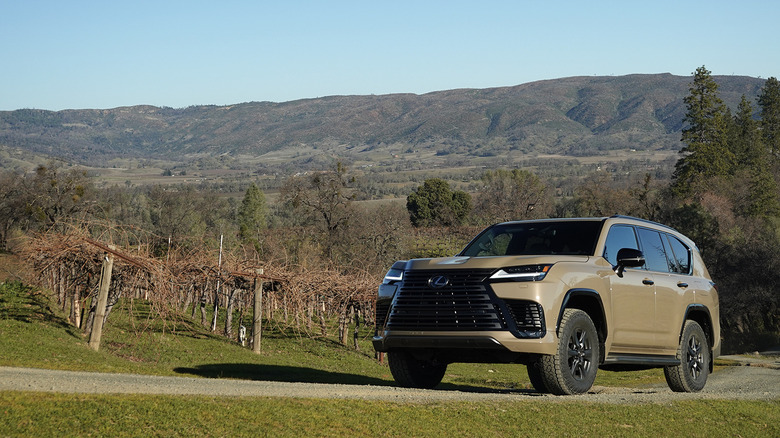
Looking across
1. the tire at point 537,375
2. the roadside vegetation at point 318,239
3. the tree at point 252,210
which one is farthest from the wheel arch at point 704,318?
the tree at point 252,210

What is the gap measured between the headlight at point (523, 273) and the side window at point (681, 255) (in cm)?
419

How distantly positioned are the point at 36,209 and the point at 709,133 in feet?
237

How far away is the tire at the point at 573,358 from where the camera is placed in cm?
1073

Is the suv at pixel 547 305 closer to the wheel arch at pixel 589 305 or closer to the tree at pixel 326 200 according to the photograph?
the wheel arch at pixel 589 305

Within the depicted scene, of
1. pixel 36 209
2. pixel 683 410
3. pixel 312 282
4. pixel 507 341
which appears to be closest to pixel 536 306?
pixel 507 341

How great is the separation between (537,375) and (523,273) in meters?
1.39

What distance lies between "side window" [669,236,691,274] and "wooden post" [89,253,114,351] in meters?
17.6

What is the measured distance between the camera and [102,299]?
26.0m

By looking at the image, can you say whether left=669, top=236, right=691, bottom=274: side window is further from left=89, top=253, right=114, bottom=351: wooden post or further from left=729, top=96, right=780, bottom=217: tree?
left=729, top=96, right=780, bottom=217: tree

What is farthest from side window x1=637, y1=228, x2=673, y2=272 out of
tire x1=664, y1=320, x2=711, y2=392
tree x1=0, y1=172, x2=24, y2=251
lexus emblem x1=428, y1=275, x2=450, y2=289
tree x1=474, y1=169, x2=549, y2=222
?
tree x1=0, y1=172, x2=24, y2=251

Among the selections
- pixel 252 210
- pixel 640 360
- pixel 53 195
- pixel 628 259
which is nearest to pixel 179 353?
pixel 640 360

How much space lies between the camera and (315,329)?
47.8 m

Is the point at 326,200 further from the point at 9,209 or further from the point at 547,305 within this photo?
the point at 547,305

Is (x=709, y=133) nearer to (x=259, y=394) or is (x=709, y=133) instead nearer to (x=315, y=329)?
(x=315, y=329)
